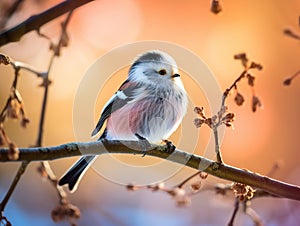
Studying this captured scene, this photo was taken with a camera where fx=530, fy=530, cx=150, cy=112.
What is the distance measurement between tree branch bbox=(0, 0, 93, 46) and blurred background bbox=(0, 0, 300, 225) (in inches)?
19.1

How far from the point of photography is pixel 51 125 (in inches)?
54.3

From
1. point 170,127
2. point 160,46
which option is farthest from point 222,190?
point 160,46

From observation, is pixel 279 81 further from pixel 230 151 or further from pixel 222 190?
pixel 222 190

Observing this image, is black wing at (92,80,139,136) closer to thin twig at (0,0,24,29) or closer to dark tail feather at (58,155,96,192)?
dark tail feather at (58,155,96,192)

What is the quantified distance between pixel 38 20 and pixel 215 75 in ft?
2.01

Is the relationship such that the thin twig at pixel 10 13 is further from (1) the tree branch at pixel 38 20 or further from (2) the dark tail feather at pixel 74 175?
(2) the dark tail feather at pixel 74 175

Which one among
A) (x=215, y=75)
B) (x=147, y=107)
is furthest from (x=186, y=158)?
(x=215, y=75)

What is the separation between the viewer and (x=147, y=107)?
105 cm

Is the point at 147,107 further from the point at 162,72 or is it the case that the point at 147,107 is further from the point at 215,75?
the point at 215,75

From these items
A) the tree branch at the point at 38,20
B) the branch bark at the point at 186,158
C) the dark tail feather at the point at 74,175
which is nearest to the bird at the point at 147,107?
the dark tail feather at the point at 74,175

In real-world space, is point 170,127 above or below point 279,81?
below

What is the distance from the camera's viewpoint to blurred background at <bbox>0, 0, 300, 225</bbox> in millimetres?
1277

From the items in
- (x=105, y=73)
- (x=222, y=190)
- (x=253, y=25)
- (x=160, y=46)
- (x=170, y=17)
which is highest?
(x=253, y=25)

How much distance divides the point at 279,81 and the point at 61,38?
0.87 metres
